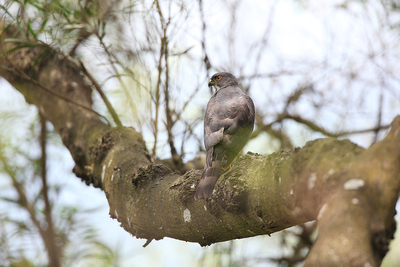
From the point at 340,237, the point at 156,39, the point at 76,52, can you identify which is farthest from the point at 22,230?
the point at 340,237

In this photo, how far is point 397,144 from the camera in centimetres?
116

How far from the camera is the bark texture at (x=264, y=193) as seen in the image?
1.11 m

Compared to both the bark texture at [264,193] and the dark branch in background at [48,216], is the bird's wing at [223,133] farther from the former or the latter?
the dark branch in background at [48,216]

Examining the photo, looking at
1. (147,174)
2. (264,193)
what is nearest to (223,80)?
(147,174)

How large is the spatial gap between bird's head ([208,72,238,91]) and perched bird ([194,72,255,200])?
56 centimetres

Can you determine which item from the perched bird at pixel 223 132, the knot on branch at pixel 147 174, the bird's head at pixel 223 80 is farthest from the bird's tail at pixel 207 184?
the bird's head at pixel 223 80

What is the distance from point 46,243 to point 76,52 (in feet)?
7.92

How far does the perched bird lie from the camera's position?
1.98 m

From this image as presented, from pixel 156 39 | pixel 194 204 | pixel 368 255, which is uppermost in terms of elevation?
pixel 156 39

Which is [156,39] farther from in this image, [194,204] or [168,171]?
[194,204]

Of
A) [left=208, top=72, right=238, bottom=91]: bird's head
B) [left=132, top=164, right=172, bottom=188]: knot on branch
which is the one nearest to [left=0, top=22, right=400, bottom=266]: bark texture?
[left=132, top=164, right=172, bottom=188]: knot on branch

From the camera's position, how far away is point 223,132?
8.55 ft

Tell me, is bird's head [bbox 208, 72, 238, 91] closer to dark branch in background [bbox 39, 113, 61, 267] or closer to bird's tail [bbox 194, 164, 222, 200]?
bird's tail [bbox 194, 164, 222, 200]

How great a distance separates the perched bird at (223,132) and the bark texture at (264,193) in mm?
95
